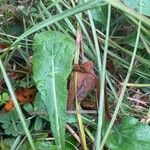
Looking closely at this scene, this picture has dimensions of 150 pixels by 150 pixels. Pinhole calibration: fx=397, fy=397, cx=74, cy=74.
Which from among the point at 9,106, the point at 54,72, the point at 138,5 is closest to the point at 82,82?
the point at 54,72

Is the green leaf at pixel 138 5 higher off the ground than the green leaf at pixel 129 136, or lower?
higher

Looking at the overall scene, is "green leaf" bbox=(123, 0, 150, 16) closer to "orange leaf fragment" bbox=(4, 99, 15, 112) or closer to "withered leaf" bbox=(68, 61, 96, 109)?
"withered leaf" bbox=(68, 61, 96, 109)

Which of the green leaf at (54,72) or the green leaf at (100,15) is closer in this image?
the green leaf at (54,72)

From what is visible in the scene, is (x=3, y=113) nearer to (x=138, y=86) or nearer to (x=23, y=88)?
(x=23, y=88)

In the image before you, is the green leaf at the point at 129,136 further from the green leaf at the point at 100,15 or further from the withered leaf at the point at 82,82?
the green leaf at the point at 100,15

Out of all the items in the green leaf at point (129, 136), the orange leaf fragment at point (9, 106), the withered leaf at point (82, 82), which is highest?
the withered leaf at point (82, 82)

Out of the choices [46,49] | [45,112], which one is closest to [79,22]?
[46,49]

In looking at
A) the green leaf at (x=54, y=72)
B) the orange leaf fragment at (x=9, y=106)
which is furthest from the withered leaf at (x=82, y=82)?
the orange leaf fragment at (x=9, y=106)
